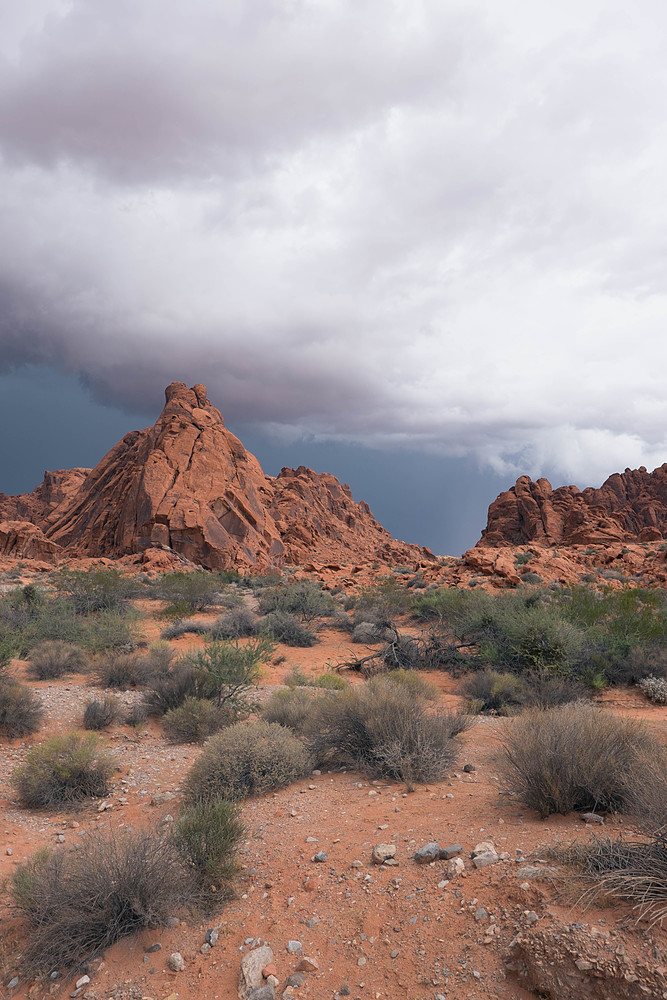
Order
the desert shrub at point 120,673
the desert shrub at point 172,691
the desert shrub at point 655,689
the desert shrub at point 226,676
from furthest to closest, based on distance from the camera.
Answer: the desert shrub at point 120,673
the desert shrub at point 655,689
the desert shrub at point 172,691
the desert shrub at point 226,676

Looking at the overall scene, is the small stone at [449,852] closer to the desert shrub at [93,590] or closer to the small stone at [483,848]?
the small stone at [483,848]

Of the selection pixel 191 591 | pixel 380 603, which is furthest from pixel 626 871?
pixel 191 591

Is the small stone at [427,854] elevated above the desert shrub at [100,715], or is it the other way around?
the small stone at [427,854]

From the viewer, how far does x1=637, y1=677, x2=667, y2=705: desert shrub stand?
409 inches

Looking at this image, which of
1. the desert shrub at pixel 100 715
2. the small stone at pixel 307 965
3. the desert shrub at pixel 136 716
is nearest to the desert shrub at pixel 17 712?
the desert shrub at pixel 100 715

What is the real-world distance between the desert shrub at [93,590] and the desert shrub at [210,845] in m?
17.3

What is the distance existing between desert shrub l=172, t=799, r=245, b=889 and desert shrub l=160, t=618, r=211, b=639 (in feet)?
40.6

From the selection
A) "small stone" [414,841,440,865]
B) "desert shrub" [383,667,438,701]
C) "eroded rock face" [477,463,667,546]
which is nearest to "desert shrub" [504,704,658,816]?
"small stone" [414,841,440,865]

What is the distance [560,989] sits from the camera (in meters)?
2.57

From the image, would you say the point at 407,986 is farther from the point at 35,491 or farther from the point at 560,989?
the point at 35,491

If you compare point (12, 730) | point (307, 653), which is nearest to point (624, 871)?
point (12, 730)

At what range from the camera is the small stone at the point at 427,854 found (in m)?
4.00

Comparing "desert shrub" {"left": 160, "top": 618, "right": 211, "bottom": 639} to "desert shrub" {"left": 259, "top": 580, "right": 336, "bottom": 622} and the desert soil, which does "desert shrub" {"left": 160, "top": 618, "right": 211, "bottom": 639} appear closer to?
"desert shrub" {"left": 259, "top": 580, "right": 336, "bottom": 622}

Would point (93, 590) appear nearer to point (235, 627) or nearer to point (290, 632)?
point (235, 627)
